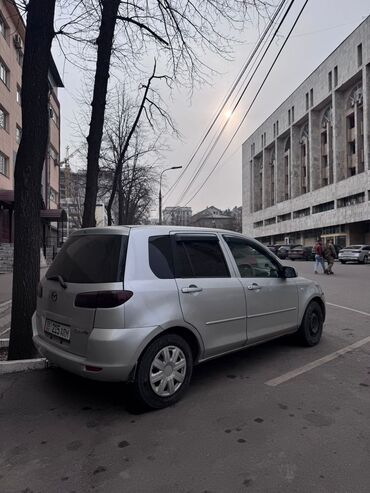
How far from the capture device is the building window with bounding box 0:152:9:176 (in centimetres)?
2494

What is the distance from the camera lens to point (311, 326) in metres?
5.71

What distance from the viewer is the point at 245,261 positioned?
4.77 metres

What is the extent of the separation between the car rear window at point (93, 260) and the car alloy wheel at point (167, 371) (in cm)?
87

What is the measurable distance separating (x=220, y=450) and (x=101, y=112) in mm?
6588

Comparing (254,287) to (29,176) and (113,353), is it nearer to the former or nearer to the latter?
(113,353)

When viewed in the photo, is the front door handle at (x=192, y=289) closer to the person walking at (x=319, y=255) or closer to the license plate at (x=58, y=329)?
the license plate at (x=58, y=329)

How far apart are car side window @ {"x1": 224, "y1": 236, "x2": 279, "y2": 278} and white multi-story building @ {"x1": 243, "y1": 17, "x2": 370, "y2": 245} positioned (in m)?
39.5

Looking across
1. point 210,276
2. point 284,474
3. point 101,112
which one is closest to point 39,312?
point 210,276

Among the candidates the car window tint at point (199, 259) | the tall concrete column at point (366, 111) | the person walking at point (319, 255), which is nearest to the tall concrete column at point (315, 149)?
the tall concrete column at point (366, 111)

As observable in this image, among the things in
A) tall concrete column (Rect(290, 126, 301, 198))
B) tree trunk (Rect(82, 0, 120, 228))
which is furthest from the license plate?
tall concrete column (Rect(290, 126, 301, 198))

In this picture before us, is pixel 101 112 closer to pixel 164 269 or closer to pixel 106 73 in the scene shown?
pixel 106 73

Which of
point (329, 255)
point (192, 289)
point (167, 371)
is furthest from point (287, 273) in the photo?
point (329, 255)

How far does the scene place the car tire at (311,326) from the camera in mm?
5543

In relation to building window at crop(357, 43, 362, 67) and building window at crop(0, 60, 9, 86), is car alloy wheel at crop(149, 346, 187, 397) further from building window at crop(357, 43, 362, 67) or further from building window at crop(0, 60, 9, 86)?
building window at crop(357, 43, 362, 67)
